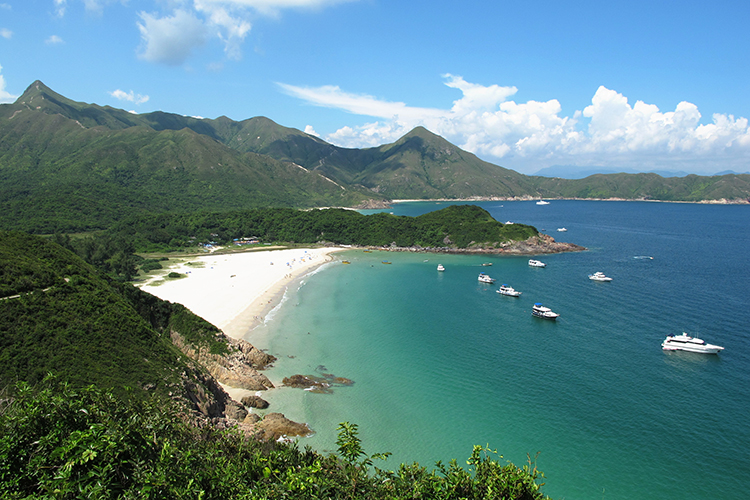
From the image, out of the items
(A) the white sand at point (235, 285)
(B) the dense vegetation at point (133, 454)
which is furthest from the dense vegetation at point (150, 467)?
(A) the white sand at point (235, 285)

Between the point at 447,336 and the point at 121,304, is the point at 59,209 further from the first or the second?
the point at 447,336

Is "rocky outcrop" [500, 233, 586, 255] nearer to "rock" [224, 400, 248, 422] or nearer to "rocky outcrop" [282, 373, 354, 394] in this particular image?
"rocky outcrop" [282, 373, 354, 394]

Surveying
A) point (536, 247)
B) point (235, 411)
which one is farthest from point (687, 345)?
point (536, 247)

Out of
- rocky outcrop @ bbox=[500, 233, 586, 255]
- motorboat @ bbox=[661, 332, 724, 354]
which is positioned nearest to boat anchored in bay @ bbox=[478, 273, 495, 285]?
motorboat @ bbox=[661, 332, 724, 354]

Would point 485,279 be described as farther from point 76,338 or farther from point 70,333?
point 70,333

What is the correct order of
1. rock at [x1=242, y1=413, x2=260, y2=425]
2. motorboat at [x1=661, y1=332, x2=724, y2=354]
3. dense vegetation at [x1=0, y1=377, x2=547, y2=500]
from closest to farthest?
dense vegetation at [x1=0, y1=377, x2=547, y2=500] → rock at [x1=242, y1=413, x2=260, y2=425] → motorboat at [x1=661, y1=332, x2=724, y2=354]
